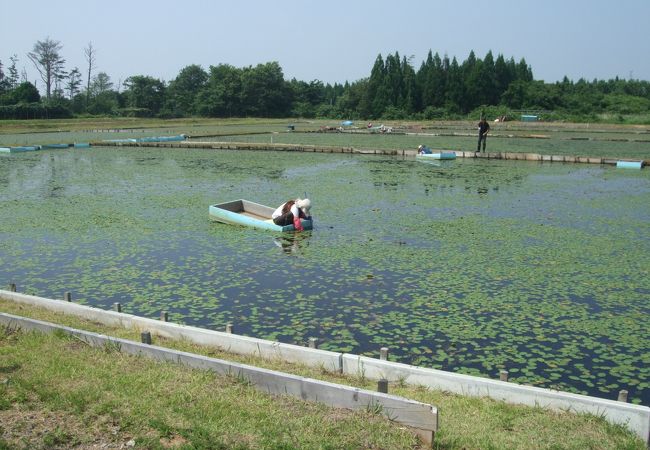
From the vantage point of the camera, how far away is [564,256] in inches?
439

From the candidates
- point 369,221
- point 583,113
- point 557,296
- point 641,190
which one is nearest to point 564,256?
point 557,296

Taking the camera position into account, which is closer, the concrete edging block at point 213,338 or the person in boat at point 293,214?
the concrete edging block at point 213,338

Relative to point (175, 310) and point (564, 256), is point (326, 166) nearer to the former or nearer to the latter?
point (564, 256)

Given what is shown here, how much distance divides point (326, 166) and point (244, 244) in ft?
50.9

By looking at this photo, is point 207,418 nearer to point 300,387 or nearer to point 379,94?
point 300,387

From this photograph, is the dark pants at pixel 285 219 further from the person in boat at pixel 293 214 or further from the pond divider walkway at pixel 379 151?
the pond divider walkway at pixel 379 151

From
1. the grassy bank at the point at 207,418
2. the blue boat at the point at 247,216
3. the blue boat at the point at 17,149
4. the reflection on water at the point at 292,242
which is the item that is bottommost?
the grassy bank at the point at 207,418

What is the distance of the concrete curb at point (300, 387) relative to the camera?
441cm

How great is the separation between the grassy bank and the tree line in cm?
6782

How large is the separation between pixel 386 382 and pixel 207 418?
4.95 ft

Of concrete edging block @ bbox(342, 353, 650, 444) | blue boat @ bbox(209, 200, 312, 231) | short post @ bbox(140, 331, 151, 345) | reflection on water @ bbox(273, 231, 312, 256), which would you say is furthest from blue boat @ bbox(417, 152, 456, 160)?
short post @ bbox(140, 331, 151, 345)

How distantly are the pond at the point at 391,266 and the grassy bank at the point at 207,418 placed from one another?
1.47 meters

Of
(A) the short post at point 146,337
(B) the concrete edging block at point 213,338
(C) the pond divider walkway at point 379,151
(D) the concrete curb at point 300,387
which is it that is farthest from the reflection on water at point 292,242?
(C) the pond divider walkway at point 379,151

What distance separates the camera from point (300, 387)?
5.00 metres
